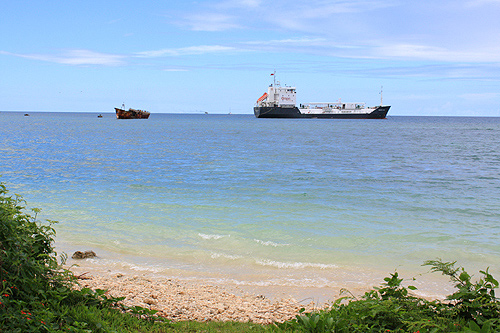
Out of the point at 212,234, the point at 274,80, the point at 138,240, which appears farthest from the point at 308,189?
the point at 274,80

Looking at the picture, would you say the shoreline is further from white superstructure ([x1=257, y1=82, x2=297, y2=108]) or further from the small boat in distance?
the small boat in distance

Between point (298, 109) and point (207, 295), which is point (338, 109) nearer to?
point (298, 109)

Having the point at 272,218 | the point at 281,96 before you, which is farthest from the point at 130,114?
the point at 272,218

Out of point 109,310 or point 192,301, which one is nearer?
point 109,310

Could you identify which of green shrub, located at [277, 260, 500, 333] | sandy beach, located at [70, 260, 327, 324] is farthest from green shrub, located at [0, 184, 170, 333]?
green shrub, located at [277, 260, 500, 333]

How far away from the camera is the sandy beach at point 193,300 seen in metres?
5.35

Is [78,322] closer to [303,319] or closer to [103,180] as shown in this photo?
[303,319]

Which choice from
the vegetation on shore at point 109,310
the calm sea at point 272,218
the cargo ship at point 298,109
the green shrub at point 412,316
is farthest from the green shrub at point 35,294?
the cargo ship at point 298,109

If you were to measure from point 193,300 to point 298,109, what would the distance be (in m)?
120

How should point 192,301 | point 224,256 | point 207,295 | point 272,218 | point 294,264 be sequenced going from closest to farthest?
point 192,301 < point 207,295 < point 294,264 < point 224,256 < point 272,218

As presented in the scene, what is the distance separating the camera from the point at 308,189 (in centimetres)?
1678

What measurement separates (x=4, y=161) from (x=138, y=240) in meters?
21.0

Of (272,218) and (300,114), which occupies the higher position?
(300,114)

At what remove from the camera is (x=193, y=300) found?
19.7ft
